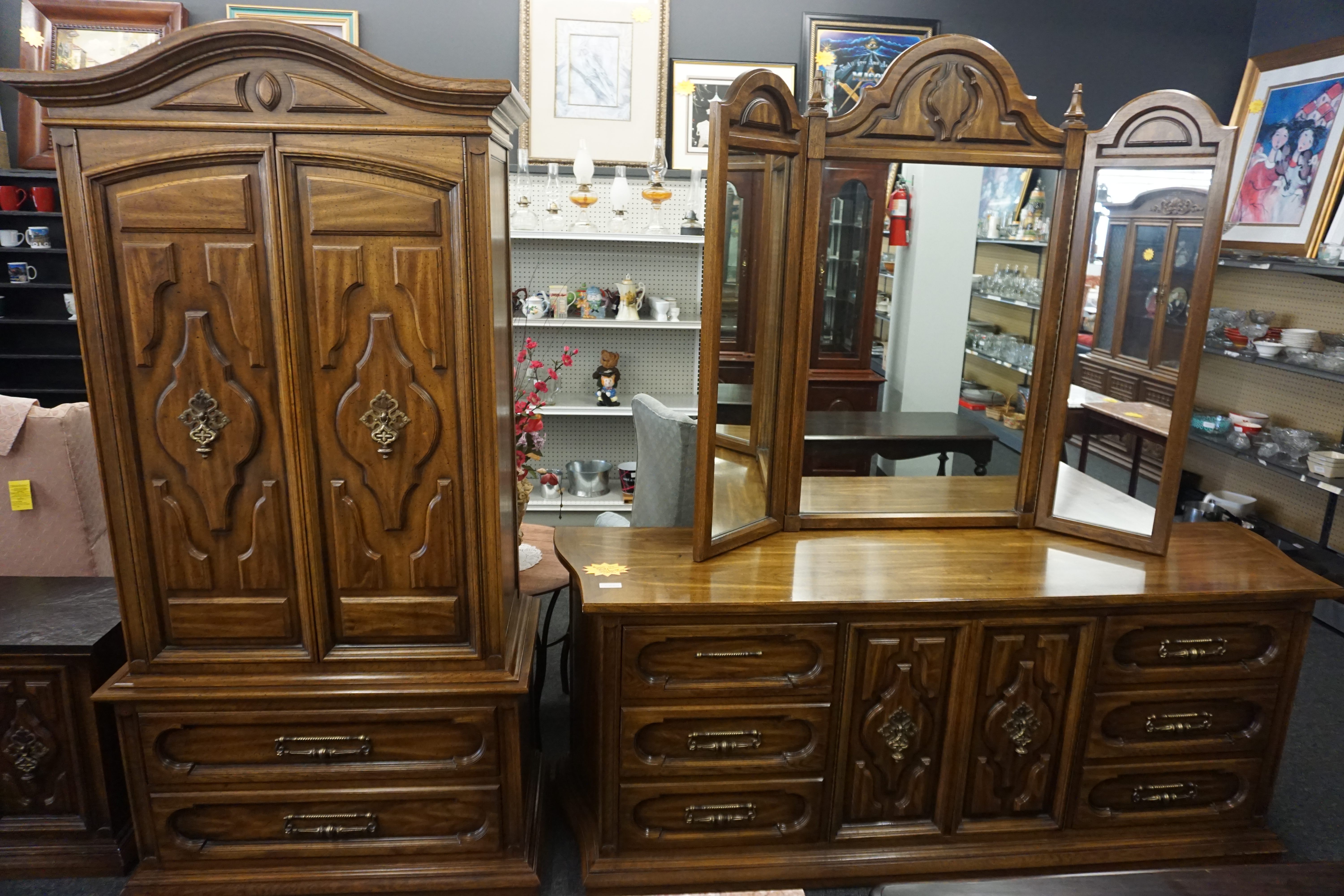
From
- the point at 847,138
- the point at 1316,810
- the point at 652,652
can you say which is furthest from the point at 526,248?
the point at 1316,810

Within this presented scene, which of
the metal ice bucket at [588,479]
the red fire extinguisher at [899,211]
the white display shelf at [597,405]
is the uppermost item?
the red fire extinguisher at [899,211]

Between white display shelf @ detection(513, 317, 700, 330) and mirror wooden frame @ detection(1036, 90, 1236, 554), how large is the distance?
2576 mm

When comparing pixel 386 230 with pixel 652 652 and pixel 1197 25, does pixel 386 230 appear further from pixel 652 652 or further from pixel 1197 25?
pixel 1197 25

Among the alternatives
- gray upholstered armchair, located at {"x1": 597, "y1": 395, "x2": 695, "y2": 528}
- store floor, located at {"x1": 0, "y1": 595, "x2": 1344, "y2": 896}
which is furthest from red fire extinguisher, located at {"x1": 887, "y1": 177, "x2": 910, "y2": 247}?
store floor, located at {"x1": 0, "y1": 595, "x2": 1344, "y2": 896}

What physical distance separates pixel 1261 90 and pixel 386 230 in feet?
16.2

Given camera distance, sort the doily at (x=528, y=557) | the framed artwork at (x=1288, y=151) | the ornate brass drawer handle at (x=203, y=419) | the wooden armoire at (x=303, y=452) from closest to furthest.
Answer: the wooden armoire at (x=303, y=452) < the ornate brass drawer handle at (x=203, y=419) < the doily at (x=528, y=557) < the framed artwork at (x=1288, y=151)

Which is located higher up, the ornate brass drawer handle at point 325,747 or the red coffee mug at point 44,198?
the red coffee mug at point 44,198

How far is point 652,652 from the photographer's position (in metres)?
2.27

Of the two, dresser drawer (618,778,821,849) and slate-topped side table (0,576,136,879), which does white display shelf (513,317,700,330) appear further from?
dresser drawer (618,778,821,849)

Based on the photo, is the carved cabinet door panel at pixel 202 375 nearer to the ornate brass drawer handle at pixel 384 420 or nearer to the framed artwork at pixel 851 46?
the ornate brass drawer handle at pixel 384 420

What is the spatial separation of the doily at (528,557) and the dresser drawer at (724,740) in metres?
0.76

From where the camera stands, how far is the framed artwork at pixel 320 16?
4656 millimetres

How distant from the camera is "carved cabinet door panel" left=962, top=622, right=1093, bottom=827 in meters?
2.36

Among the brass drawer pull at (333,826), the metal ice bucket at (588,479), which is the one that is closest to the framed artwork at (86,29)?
the metal ice bucket at (588,479)
